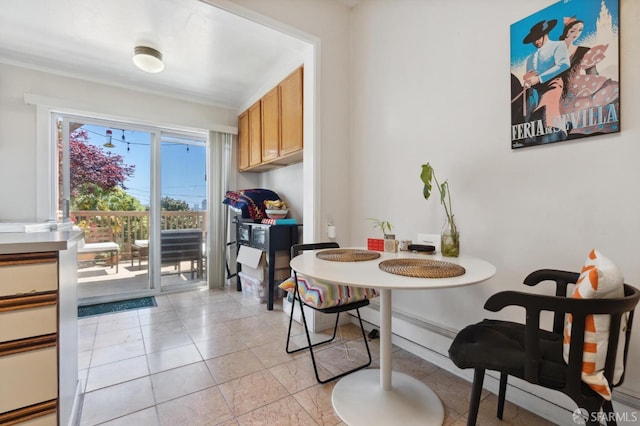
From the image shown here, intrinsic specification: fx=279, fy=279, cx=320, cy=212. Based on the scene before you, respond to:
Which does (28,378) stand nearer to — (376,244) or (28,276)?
(28,276)

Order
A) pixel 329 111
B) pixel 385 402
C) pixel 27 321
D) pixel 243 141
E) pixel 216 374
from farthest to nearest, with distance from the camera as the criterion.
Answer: pixel 243 141 < pixel 329 111 < pixel 216 374 < pixel 385 402 < pixel 27 321

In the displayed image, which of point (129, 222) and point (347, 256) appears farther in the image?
point (129, 222)

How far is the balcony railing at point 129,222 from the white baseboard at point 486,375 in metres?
2.78

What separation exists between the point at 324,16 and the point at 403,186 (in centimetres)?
166

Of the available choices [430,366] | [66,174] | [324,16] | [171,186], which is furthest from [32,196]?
[430,366]

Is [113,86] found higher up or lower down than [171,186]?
higher up

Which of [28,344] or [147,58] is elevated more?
[147,58]

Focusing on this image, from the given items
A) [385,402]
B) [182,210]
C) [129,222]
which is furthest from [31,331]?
[182,210]

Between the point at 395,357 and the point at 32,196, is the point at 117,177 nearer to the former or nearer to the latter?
the point at 32,196

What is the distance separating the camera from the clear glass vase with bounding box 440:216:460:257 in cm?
166

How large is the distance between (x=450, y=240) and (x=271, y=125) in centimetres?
234

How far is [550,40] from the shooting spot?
4.58 feet

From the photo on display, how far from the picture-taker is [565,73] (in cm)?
135

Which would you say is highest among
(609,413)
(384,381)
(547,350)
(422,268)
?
(422,268)
